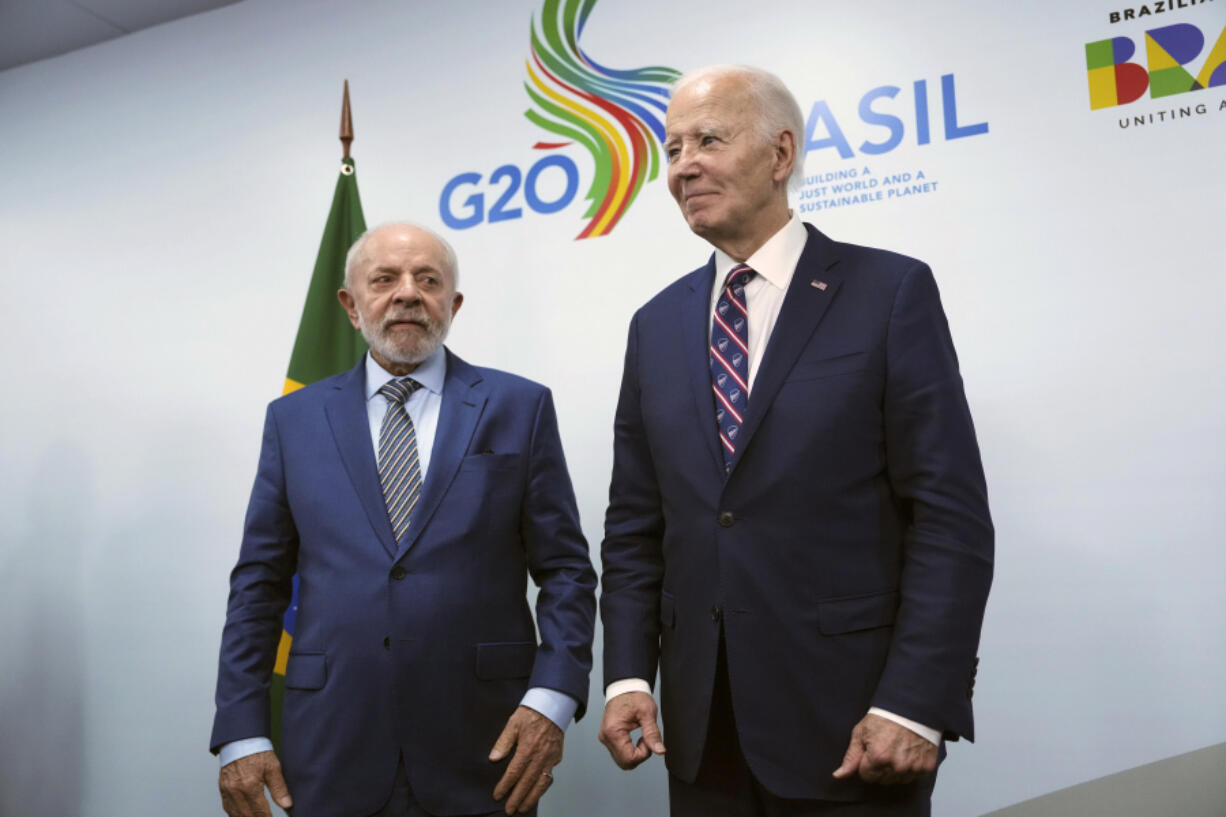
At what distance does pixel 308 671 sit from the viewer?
180 centimetres

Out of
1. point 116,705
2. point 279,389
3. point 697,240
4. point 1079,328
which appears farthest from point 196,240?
point 1079,328

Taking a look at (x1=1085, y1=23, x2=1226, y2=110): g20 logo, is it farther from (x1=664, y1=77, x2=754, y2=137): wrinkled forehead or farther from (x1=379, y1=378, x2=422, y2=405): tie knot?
(x1=379, y1=378, x2=422, y2=405): tie knot

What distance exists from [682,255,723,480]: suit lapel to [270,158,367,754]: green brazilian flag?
150 centimetres

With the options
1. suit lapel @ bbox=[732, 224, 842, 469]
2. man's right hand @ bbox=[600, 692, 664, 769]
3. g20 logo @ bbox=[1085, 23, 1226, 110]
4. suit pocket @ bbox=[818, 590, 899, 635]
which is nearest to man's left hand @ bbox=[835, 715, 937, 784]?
Result: suit pocket @ bbox=[818, 590, 899, 635]

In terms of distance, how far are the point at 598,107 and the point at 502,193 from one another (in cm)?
43

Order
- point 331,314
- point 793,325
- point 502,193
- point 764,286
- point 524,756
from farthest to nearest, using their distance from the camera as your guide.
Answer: point 502,193
point 331,314
point 524,756
point 764,286
point 793,325

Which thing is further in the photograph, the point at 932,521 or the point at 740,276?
the point at 740,276

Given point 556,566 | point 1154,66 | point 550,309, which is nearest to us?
point 556,566

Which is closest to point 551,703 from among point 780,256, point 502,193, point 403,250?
point 780,256

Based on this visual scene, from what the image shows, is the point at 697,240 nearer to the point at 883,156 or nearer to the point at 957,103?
the point at 883,156

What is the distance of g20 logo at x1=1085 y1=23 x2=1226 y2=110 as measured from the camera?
2.44 metres

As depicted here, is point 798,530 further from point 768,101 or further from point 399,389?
point 399,389

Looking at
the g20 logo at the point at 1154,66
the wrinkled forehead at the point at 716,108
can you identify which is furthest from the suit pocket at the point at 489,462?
the g20 logo at the point at 1154,66

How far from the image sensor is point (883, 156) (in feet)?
9.00
